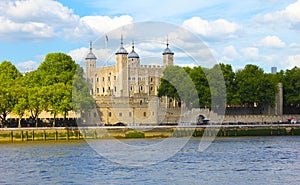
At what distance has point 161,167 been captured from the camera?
49812 millimetres

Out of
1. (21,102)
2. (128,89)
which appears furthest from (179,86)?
(21,102)

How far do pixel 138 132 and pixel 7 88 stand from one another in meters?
16.0

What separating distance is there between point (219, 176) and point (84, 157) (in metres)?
15.1

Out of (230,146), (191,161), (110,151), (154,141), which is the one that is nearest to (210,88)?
(154,141)

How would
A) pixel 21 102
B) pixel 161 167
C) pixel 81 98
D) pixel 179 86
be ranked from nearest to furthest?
pixel 161 167 → pixel 21 102 → pixel 81 98 → pixel 179 86

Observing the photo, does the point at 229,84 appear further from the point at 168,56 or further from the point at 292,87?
the point at 168,56

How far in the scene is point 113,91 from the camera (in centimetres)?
12500

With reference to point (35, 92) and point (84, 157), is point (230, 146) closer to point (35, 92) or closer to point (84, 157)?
point (84, 157)

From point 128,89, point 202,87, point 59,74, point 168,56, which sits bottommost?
point 202,87

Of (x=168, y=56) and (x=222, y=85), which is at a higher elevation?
(x=168, y=56)

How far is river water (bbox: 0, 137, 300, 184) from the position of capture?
43.2 meters

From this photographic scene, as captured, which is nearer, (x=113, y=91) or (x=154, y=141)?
(x=154, y=141)

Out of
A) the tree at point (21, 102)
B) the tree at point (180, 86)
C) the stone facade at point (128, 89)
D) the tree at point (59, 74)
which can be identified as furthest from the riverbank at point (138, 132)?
the stone facade at point (128, 89)

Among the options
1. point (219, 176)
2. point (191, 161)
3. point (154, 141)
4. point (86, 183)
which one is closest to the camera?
point (86, 183)
